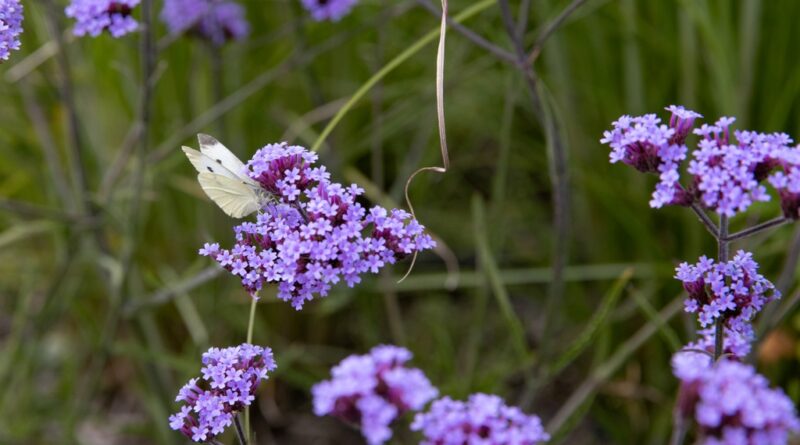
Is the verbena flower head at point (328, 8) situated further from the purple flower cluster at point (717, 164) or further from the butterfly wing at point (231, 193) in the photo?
the purple flower cluster at point (717, 164)

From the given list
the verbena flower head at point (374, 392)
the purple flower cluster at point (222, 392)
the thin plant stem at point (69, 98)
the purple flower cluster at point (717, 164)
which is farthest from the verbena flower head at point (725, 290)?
the thin plant stem at point (69, 98)

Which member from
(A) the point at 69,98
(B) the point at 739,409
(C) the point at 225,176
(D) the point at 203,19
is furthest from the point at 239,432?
(D) the point at 203,19

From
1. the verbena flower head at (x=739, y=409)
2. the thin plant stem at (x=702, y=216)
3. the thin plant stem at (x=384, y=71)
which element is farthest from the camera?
the thin plant stem at (x=384, y=71)

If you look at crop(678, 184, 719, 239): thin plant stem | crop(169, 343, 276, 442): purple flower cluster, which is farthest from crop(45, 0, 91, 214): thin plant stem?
crop(678, 184, 719, 239): thin plant stem

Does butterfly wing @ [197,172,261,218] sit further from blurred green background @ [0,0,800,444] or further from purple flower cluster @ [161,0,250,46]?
purple flower cluster @ [161,0,250,46]

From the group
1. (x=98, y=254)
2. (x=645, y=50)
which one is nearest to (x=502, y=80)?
(x=645, y=50)
